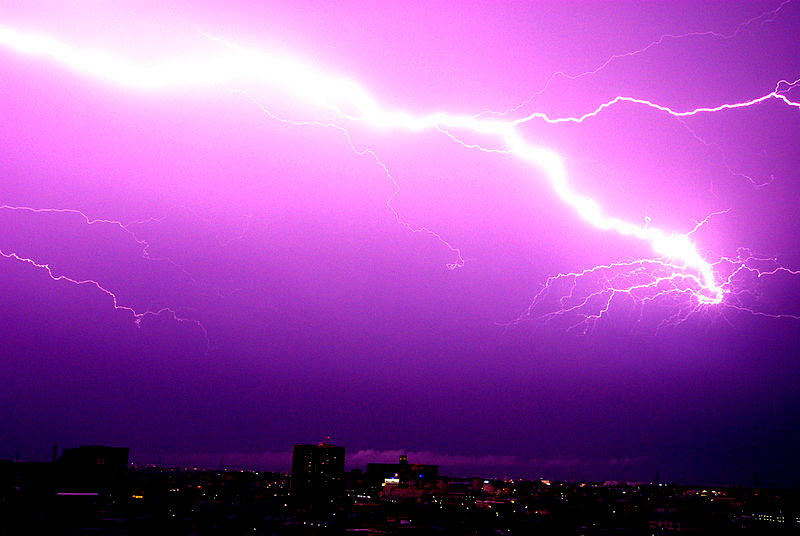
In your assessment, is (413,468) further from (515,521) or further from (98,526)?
(98,526)

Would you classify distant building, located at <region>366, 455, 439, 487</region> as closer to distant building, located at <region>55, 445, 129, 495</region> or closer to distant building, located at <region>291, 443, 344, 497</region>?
distant building, located at <region>291, 443, 344, 497</region>

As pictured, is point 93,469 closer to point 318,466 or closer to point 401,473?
point 318,466

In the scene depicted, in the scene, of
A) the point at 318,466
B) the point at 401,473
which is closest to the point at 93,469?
the point at 318,466

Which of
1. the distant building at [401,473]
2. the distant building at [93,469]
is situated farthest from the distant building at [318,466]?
the distant building at [93,469]

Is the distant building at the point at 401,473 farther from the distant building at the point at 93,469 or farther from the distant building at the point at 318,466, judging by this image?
the distant building at the point at 93,469

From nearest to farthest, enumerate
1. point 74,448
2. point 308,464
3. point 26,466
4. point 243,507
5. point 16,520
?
point 16,520, point 243,507, point 74,448, point 26,466, point 308,464

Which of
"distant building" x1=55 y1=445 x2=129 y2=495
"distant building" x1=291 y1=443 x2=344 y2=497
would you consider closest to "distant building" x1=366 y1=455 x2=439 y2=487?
"distant building" x1=291 y1=443 x2=344 y2=497

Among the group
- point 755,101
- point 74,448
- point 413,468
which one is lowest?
point 413,468

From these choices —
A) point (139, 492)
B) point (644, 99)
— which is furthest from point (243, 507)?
point (644, 99)
